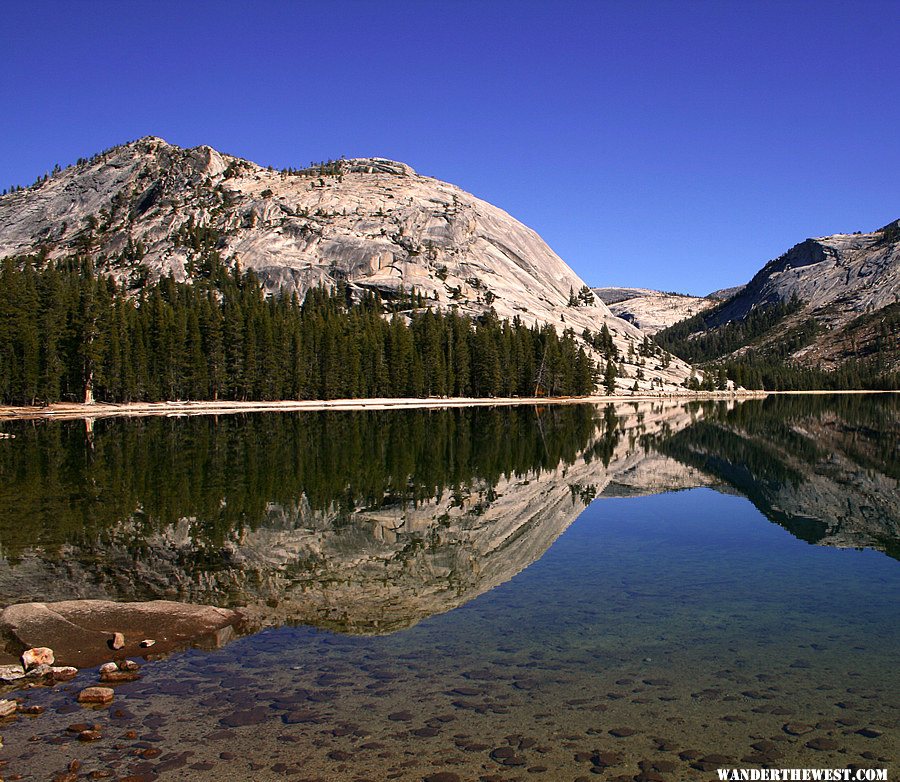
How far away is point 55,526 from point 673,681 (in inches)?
889

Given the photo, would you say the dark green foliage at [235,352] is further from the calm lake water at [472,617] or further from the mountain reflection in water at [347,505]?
the calm lake water at [472,617]

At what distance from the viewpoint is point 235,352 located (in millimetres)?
121562

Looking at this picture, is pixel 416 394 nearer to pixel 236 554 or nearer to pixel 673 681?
pixel 236 554

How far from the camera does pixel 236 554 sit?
886 inches

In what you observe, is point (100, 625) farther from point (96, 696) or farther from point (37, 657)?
point (96, 696)

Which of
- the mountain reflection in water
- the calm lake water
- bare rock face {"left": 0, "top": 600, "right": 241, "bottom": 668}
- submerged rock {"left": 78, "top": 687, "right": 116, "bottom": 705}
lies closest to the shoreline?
the mountain reflection in water

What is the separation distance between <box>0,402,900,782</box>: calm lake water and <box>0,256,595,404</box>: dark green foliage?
68.2m

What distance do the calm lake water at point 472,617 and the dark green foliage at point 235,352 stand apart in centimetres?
6823

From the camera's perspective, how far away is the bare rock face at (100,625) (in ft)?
48.6

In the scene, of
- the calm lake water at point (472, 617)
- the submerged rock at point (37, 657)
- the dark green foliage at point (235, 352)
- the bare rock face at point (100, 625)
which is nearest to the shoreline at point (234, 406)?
the dark green foliage at point (235, 352)

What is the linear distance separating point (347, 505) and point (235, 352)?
3800 inches

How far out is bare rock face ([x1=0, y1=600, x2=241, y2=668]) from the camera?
1480 centimetres

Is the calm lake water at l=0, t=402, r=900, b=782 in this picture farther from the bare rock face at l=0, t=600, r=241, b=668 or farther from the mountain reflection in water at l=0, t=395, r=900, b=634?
the bare rock face at l=0, t=600, r=241, b=668

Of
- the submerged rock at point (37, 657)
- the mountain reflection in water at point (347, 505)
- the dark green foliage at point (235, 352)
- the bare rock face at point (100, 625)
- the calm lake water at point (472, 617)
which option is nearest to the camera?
the calm lake water at point (472, 617)
